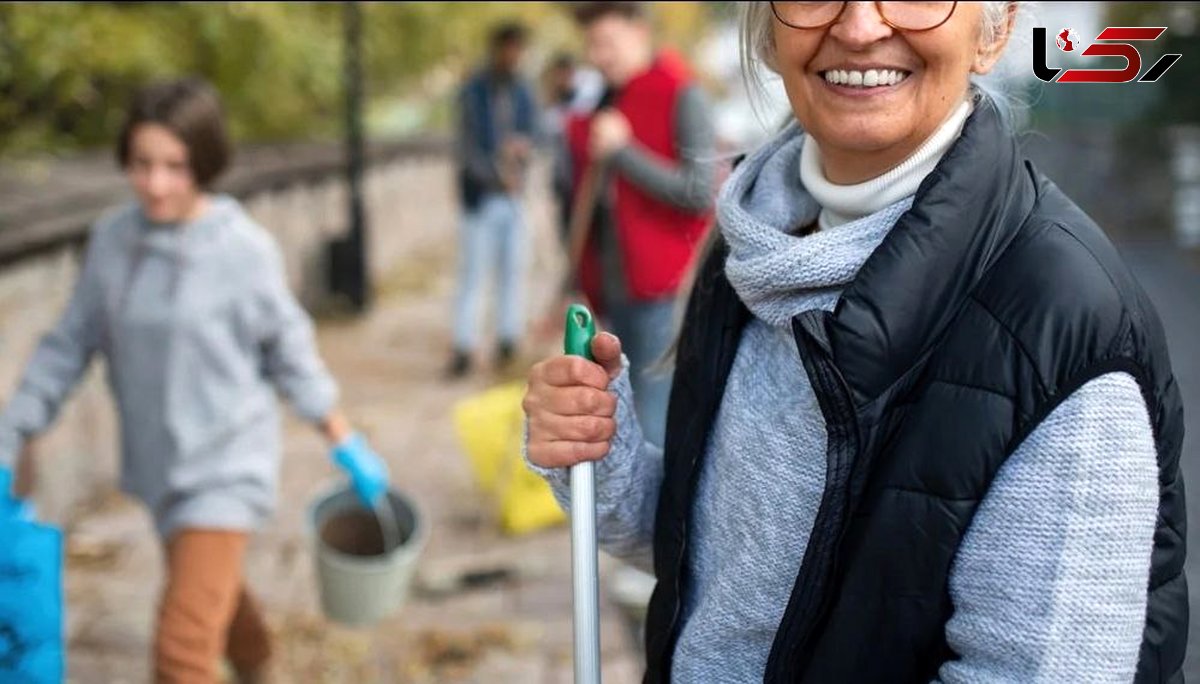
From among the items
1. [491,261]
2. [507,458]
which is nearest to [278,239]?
[491,261]

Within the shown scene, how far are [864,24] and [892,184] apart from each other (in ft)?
0.59

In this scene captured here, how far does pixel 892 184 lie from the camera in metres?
1.41

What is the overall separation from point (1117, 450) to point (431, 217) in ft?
40.5

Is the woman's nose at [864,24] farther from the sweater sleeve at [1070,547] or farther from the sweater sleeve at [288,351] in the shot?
the sweater sleeve at [288,351]

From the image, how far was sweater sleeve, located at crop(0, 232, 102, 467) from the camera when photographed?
295 cm

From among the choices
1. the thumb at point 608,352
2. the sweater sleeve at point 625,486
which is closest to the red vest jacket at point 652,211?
the sweater sleeve at point 625,486

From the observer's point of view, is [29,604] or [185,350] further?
[185,350]

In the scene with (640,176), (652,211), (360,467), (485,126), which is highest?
(485,126)

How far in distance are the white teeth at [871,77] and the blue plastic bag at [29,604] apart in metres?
1.53

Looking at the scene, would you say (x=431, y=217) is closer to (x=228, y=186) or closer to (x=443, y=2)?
(x=228, y=186)

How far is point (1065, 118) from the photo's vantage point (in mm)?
14148

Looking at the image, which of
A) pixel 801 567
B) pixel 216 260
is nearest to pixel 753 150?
pixel 801 567

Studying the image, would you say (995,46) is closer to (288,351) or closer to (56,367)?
(288,351)

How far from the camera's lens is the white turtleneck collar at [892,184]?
140 centimetres
